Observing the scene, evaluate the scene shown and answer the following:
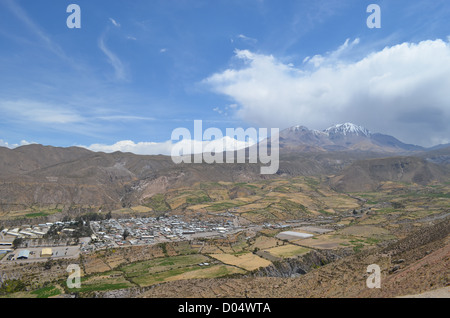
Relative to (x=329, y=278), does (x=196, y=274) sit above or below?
below

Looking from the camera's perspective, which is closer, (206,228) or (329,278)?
(329,278)

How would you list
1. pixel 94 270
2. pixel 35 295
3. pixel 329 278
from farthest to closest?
pixel 94 270, pixel 35 295, pixel 329 278

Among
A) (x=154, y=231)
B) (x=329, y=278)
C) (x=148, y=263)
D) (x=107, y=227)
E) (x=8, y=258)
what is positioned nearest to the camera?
(x=329, y=278)

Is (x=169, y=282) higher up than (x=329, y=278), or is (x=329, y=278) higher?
(x=329, y=278)

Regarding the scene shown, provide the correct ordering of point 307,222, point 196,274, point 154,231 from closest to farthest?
point 196,274 → point 154,231 → point 307,222

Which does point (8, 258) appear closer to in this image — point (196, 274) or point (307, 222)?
point (196, 274)

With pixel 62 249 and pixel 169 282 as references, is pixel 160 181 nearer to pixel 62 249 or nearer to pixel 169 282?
pixel 62 249

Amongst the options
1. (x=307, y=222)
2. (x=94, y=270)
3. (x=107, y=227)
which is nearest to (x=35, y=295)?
(x=94, y=270)
